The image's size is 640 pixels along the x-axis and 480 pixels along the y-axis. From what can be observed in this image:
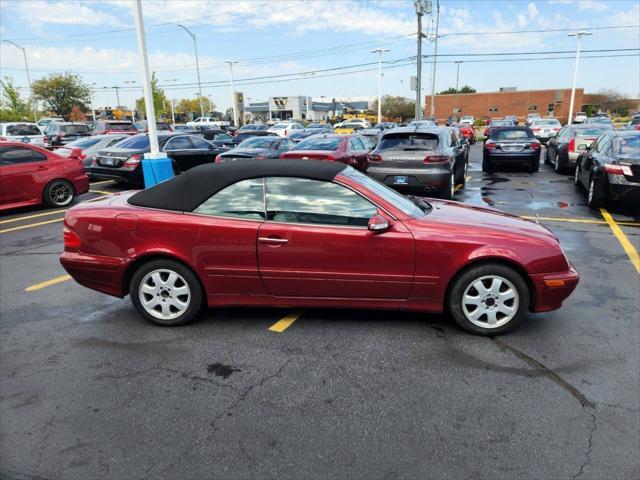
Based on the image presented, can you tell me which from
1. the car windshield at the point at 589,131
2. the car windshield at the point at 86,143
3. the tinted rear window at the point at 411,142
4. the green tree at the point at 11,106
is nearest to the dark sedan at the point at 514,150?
the car windshield at the point at 589,131

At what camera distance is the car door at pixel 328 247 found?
4004mm

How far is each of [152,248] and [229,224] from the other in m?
0.74

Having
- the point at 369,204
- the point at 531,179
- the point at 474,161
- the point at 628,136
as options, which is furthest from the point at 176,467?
the point at 474,161

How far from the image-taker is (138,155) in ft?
41.7

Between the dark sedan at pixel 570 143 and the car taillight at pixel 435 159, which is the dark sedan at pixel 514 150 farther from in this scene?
the car taillight at pixel 435 159

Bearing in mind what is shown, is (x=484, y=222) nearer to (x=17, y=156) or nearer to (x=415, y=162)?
(x=415, y=162)

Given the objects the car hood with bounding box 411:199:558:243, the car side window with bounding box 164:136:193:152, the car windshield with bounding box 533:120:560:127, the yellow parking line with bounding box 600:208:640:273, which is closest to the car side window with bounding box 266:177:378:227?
the car hood with bounding box 411:199:558:243

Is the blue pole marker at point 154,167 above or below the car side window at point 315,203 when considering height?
below

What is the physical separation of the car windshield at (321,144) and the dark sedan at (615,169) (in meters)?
5.90

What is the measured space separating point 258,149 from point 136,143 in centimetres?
343

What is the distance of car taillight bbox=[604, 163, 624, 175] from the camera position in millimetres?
8641

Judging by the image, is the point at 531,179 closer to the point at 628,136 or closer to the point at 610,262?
the point at 628,136

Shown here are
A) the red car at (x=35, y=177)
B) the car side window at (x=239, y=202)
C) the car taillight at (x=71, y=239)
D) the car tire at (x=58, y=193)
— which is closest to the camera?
the car side window at (x=239, y=202)

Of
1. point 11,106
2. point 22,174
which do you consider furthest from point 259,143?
point 11,106
